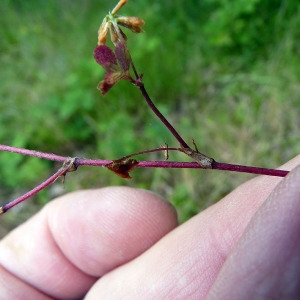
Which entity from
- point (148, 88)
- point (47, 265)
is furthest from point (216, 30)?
point (47, 265)

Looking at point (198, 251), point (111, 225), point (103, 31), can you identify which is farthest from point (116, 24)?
point (111, 225)

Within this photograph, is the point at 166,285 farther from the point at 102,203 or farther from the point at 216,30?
the point at 216,30

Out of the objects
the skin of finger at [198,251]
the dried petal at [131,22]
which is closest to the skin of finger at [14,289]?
the skin of finger at [198,251]

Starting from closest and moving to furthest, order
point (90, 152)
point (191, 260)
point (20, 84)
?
point (191, 260), point (90, 152), point (20, 84)

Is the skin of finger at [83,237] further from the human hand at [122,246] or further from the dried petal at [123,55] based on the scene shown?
the dried petal at [123,55]

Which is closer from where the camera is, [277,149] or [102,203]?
[102,203]

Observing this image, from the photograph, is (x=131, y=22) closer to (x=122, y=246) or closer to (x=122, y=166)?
(x=122, y=166)
